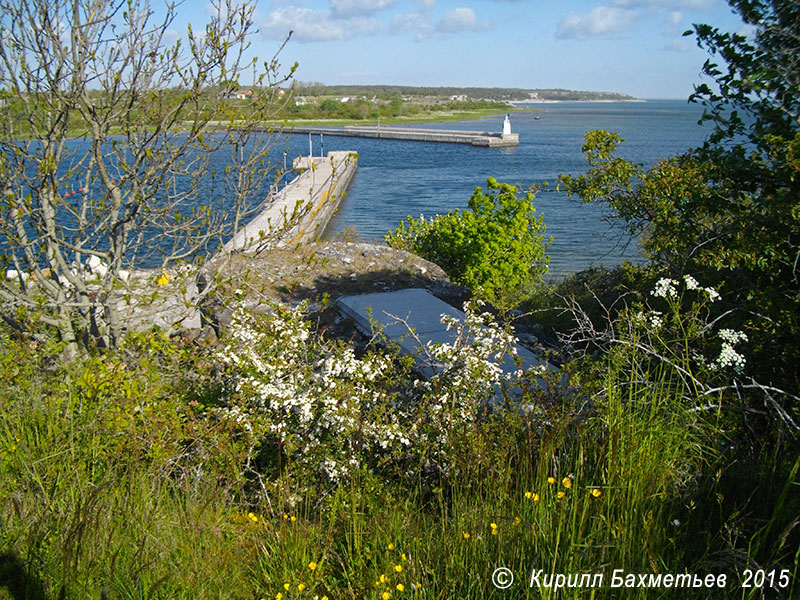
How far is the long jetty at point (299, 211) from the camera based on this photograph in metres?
4.85

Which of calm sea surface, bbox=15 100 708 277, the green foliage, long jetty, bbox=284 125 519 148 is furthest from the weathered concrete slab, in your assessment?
long jetty, bbox=284 125 519 148

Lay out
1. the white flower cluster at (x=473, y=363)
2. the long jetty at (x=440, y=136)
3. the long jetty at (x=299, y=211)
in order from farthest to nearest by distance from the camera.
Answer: the long jetty at (x=440, y=136) < the long jetty at (x=299, y=211) < the white flower cluster at (x=473, y=363)

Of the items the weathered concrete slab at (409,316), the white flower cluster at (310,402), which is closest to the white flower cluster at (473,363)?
the white flower cluster at (310,402)

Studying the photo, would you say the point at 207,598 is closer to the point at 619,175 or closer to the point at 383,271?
the point at 619,175

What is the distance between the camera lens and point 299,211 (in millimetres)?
4887

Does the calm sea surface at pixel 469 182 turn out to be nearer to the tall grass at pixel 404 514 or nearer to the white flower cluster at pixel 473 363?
the white flower cluster at pixel 473 363

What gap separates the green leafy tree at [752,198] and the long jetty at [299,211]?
2733mm

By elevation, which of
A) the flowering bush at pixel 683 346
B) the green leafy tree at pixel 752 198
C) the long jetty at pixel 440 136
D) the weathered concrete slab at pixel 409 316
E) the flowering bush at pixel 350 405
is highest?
the long jetty at pixel 440 136

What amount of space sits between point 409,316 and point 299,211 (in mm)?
2639

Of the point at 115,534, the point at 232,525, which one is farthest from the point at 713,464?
the point at 115,534

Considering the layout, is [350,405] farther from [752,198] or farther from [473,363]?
[752,198]

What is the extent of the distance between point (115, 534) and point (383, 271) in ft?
27.3

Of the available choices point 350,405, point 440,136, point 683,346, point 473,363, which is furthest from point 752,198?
point 440,136

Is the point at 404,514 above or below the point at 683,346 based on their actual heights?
below
